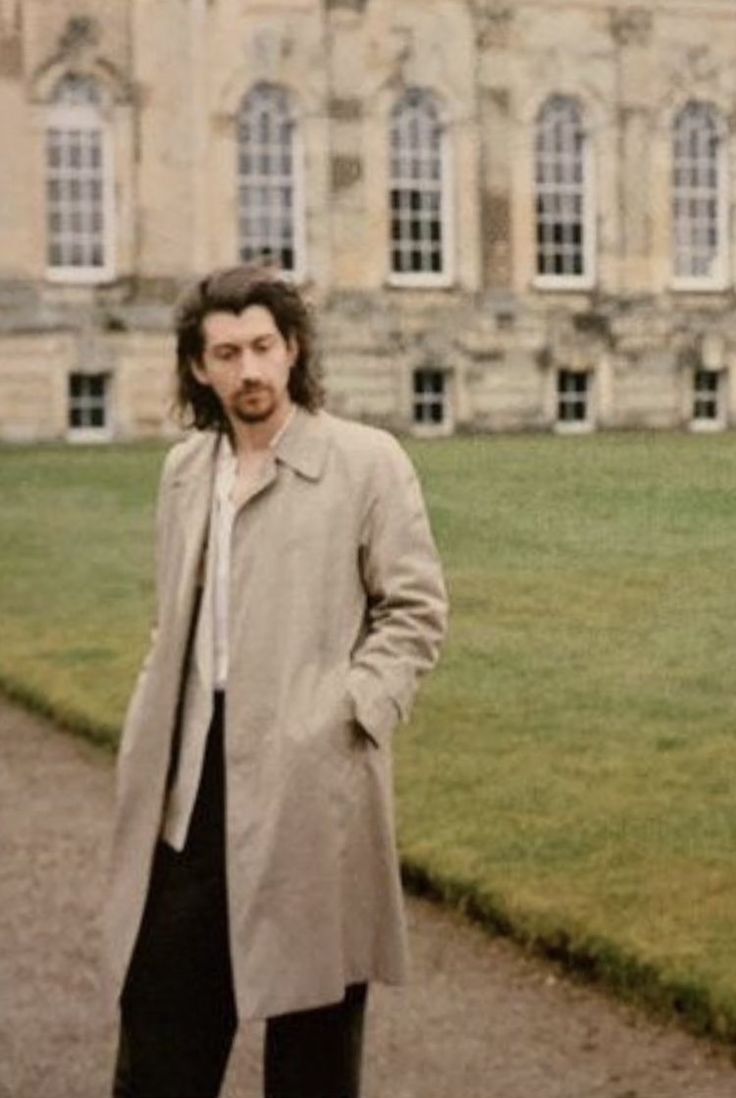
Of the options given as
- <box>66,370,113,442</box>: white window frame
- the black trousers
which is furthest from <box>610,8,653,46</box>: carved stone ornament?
the black trousers

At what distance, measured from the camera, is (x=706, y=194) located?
38312 mm

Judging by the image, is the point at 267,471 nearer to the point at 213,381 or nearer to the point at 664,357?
the point at 213,381

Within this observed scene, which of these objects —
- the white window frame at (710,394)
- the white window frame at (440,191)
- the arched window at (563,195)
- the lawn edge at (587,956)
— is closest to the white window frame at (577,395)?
the arched window at (563,195)

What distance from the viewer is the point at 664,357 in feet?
121

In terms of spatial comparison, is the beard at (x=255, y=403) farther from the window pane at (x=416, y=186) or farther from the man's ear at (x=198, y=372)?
the window pane at (x=416, y=186)

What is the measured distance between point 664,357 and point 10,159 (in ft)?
31.6

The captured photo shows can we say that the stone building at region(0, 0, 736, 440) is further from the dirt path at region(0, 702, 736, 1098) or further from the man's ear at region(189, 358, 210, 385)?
the man's ear at region(189, 358, 210, 385)

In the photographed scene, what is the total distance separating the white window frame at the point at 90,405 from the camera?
1325 inches

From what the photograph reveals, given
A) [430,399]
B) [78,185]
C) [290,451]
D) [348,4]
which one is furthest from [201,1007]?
[348,4]

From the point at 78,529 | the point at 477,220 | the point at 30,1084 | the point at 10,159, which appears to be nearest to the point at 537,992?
the point at 30,1084

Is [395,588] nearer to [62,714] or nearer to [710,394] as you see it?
[62,714]

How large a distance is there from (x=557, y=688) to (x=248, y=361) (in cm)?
769

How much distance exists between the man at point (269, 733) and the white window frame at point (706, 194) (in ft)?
108

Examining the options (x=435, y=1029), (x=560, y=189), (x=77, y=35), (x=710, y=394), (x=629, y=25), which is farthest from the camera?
(x=710, y=394)
